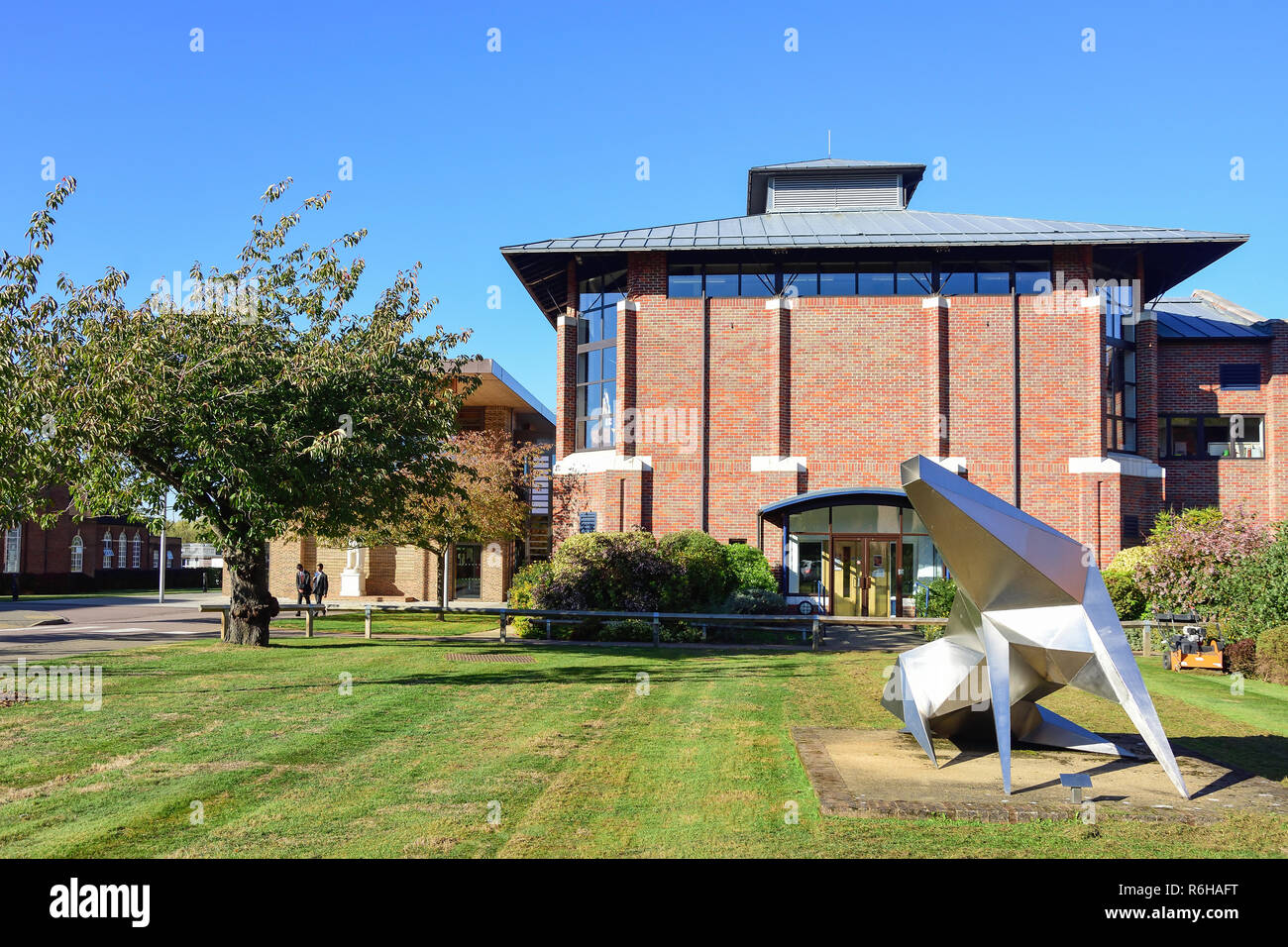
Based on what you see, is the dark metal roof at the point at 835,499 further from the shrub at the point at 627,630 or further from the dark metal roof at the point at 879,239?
the dark metal roof at the point at 879,239

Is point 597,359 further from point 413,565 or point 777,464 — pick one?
point 413,565

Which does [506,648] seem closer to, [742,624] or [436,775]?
[742,624]

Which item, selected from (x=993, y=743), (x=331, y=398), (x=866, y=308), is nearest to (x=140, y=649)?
(x=331, y=398)

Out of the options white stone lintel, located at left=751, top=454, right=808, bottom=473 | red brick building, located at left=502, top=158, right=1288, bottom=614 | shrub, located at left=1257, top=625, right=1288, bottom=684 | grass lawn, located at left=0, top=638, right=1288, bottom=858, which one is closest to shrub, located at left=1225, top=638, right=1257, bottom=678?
shrub, located at left=1257, top=625, right=1288, bottom=684

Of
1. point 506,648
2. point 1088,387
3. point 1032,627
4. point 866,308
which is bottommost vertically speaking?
point 506,648

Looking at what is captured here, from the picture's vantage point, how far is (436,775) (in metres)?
7.91

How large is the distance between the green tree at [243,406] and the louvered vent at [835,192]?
19189 mm

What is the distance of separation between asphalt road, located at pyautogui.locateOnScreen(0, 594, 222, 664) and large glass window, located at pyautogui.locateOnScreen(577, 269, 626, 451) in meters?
12.3

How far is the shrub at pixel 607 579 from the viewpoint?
70.6 ft

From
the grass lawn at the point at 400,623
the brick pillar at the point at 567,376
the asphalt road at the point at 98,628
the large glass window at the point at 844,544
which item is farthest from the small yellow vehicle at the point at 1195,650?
the asphalt road at the point at 98,628

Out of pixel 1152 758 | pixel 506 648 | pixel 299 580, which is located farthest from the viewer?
pixel 299 580

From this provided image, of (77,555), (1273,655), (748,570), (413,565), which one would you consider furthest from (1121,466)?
(77,555)

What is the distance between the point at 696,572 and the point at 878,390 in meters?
8.71
